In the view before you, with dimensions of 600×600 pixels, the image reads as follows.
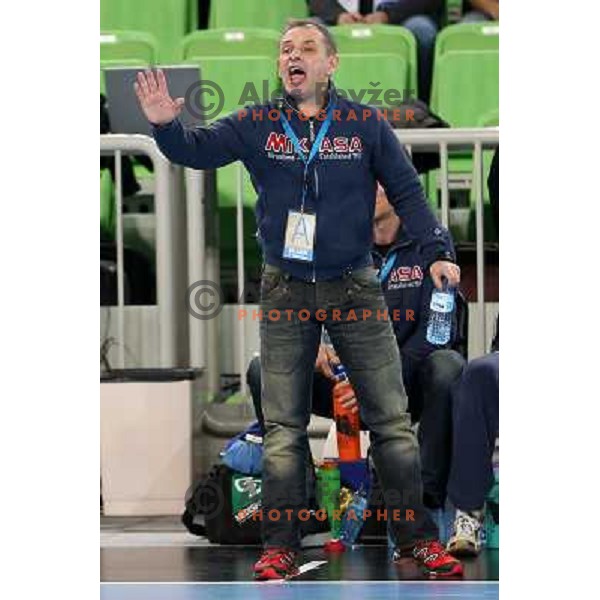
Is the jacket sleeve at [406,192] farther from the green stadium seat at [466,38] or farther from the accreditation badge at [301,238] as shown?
the green stadium seat at [466,38]

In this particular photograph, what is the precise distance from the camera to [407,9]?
24.1 ft

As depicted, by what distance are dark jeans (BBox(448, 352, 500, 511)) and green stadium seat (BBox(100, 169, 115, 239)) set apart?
1977mm

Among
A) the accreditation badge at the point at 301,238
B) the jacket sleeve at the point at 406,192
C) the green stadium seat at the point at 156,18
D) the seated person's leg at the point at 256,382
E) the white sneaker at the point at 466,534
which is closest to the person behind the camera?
the accreditation badge at the point at 301,238

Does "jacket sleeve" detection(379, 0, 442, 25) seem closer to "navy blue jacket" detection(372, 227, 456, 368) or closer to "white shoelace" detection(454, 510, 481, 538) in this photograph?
"navy blue jacket" detection(372, 227, 456, 368)

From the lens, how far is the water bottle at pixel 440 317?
14.9 ft

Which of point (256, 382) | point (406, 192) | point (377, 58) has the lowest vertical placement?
point (256, 382)

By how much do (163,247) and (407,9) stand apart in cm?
221

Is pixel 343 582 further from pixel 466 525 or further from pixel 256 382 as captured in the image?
pixel 256 382

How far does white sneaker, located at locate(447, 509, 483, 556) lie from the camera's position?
14.7ft

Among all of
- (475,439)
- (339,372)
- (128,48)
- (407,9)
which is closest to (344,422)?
(339,372)

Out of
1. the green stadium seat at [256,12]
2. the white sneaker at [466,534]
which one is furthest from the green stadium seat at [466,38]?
the white sneaker at [466,534]

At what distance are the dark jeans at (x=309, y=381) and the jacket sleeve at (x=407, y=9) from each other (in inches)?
135

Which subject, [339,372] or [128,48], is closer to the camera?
[339,372]
